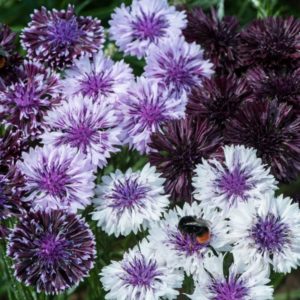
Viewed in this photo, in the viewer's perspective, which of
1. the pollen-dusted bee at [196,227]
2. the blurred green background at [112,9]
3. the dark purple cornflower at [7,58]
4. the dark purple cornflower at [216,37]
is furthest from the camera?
the blurred green background at [112,9]

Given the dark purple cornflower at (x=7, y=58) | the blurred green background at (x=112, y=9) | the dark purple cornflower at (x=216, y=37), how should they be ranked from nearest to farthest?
the dark purple cornflower at (x=7, y=58), the dark purple cornflower at (x=216, y=37), the blurred green background at (x=112, y=9)

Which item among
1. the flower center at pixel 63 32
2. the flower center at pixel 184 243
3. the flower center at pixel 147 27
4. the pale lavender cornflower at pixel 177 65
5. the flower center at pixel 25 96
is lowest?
the flower center at pixel 184 243

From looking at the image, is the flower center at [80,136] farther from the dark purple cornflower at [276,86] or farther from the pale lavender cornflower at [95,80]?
the dark purple cornflower at [276,86]

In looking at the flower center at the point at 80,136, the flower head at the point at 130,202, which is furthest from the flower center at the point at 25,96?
the flower head at the point at 130,202

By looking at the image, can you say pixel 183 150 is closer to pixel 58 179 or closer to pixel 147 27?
pixel 58 179

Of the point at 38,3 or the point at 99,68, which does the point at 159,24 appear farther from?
the point at 38,3

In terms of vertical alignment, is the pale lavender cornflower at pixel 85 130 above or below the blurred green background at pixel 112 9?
below

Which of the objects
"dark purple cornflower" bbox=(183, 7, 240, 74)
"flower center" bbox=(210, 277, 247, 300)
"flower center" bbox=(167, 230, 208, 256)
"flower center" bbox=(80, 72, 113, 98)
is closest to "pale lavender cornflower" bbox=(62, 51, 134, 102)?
"flower center" bbox=(80, 72, 113, 98)
